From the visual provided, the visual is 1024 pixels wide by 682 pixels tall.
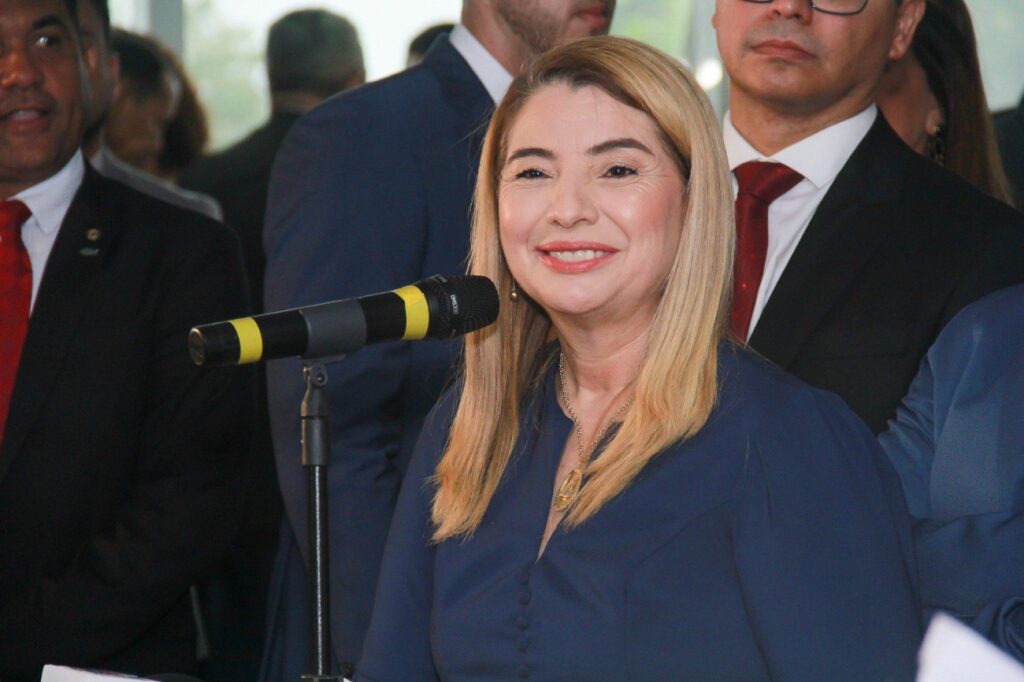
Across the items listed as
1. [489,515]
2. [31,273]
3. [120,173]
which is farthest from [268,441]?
[489,515]

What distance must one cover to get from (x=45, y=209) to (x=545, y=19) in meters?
1.07

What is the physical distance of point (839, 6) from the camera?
277cm

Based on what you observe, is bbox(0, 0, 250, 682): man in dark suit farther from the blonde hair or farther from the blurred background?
the blurred background

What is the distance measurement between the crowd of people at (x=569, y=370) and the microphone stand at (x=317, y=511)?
6 cm

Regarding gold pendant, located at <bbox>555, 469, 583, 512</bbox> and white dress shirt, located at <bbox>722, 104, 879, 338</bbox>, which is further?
white dress shirt, located at <bbox>722, 104, 879, 338</bbox>

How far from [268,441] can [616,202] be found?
170 centimetres

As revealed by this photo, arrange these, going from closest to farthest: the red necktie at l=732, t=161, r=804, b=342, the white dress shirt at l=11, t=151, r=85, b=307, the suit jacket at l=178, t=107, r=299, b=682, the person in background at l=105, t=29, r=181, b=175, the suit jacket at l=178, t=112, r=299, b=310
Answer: the red necktie at l=732, t=161, r=804, b=342
the white dress shirt at l=11, t=151, r=85, b=307
the suit jacket at l=178, t=107, r=299, b=682
the suit jacket at l=178, t=112, r=299, b=310
the person in background at l=105, t=29, r=181, b=175

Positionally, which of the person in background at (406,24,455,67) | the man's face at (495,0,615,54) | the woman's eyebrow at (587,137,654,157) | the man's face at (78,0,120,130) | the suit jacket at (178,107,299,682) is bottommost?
the suit jacket at (178,107,299,682)

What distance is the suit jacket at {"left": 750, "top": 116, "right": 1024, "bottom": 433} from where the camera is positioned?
249cm

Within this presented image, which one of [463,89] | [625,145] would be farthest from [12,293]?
[625,145]

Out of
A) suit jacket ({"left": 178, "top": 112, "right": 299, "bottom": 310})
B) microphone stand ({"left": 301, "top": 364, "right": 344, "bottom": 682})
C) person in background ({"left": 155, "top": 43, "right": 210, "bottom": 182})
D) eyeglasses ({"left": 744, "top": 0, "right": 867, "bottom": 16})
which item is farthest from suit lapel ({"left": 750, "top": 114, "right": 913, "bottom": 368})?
person in background ({"left": 155, "top": 43, "right": 210, "bottom": 182})

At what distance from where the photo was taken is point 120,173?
176 inches

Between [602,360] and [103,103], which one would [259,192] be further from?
[602,360]

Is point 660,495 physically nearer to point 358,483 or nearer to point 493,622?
point 493,622
